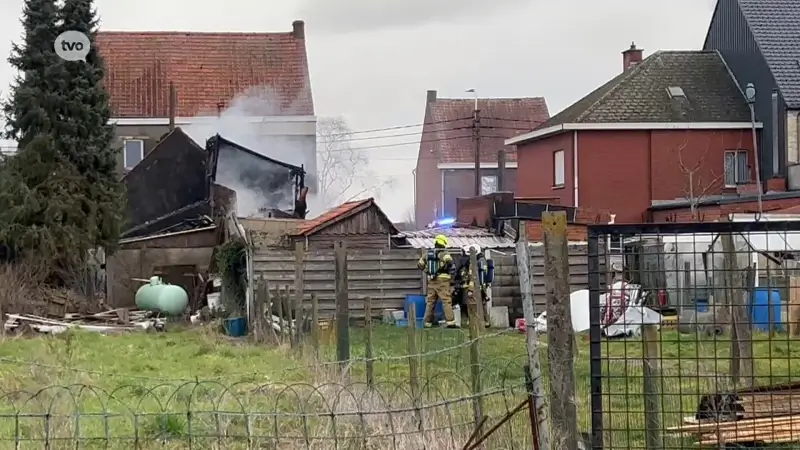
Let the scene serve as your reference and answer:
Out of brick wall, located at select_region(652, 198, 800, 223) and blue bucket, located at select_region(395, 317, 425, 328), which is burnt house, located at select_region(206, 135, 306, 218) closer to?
blue bucket, located at select_region(395, 317, 425, 328)

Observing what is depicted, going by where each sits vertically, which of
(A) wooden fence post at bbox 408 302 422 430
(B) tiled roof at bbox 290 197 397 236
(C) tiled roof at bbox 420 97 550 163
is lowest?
(A) wooden fence post at bbox 408 302 422 430

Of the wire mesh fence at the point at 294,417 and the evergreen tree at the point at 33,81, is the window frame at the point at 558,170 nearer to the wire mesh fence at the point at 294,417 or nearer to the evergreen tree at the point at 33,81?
the evergreen tree at the point at 33,81

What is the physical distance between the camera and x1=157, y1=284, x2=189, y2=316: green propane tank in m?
23.6

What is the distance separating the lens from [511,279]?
74.6ft

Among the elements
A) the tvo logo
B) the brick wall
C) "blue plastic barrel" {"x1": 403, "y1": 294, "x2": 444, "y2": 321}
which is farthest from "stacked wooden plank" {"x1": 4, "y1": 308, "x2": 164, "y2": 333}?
the brick wall

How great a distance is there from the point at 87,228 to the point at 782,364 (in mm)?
17262

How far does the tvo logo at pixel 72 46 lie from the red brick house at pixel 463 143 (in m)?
31.9

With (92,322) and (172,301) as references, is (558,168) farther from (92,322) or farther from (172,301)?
(92,322)

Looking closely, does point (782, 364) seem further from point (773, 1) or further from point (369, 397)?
A: point (773, 1)

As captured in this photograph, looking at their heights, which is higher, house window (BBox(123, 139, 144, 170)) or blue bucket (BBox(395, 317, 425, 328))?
house window (BBox(123, 139, 144, 170))

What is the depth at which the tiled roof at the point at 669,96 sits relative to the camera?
3316 centimetres

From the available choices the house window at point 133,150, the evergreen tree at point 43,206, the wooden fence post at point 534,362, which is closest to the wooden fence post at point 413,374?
the wooden fence post at point 534,362

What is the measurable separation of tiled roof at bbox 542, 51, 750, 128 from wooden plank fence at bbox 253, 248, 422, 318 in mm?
12035

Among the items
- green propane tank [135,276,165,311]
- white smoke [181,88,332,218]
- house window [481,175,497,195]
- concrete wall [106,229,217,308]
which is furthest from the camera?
house window [481,175,497,195]
